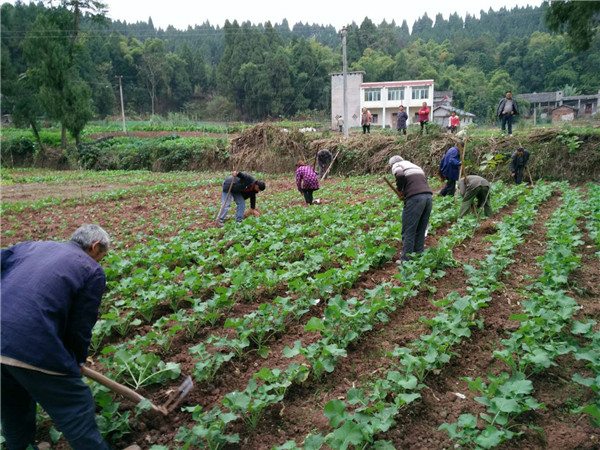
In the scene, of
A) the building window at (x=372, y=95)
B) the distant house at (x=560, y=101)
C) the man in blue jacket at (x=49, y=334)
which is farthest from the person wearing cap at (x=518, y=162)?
the building window at (x=372, y=95)

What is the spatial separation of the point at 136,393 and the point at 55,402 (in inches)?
24.4

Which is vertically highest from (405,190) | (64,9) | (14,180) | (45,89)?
(64,9)

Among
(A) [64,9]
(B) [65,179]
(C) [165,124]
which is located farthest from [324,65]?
(B) [65,179]

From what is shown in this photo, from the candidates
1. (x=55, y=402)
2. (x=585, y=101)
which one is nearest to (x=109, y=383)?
(x=55, y=402)

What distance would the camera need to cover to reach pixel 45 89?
992 inches

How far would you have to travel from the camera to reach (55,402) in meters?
2.59

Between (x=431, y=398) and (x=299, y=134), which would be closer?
(x=431, y=398)

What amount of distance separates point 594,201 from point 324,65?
175ft

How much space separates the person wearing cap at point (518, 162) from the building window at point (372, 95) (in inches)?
1533

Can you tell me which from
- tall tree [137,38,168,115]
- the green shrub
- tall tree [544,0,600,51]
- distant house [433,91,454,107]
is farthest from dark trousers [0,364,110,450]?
tall tree [137,38,168,115]

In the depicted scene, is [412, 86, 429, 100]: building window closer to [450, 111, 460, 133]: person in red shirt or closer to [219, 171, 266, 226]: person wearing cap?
[450, 111, 460, 133]: person in red shirt

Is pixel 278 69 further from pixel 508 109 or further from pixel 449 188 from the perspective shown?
pixel 449 188

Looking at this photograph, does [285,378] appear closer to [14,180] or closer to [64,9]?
[14,180]

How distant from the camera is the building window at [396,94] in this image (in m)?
50.2
